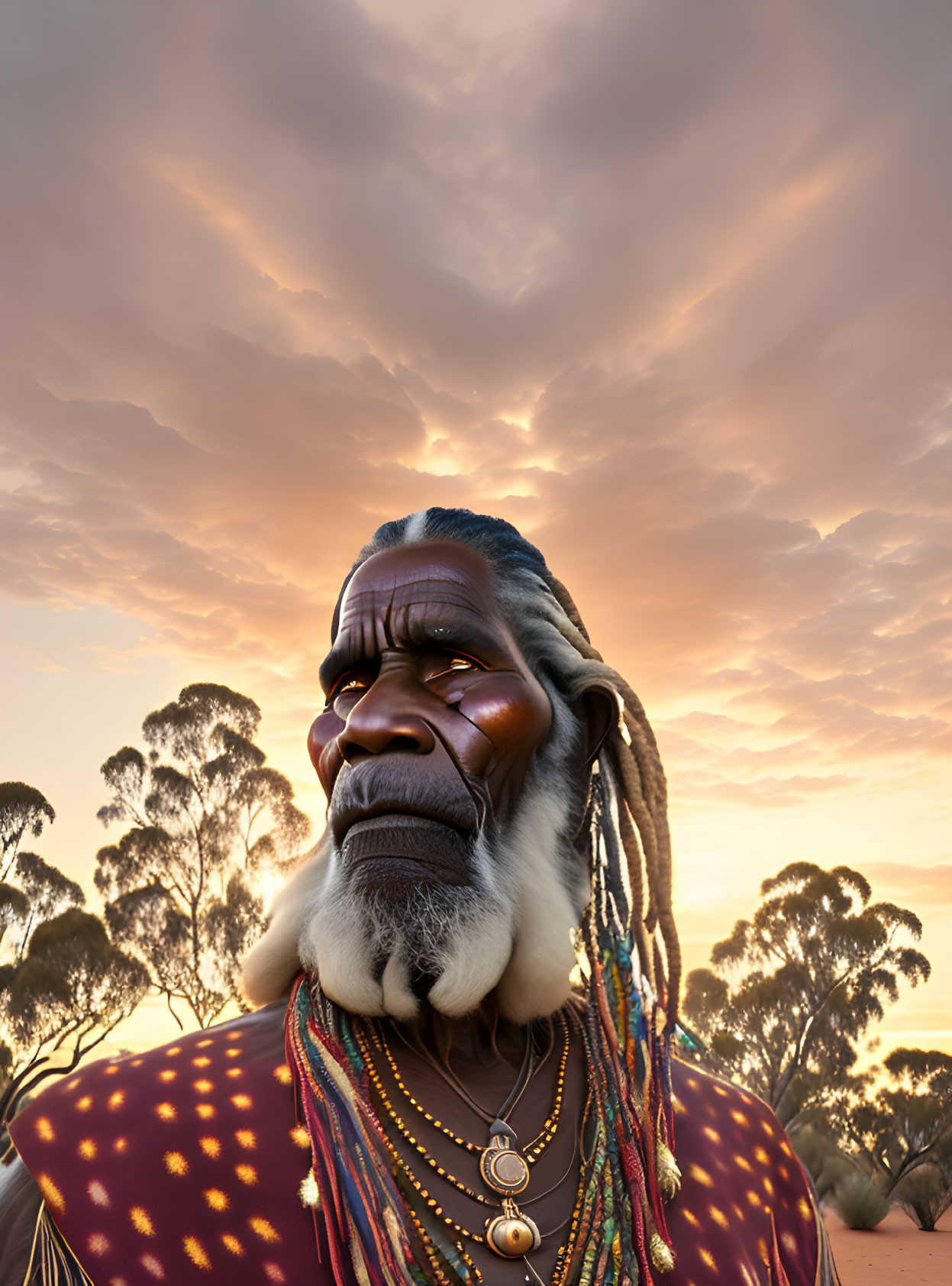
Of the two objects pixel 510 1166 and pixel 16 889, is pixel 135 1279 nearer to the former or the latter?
pixel 510 1166

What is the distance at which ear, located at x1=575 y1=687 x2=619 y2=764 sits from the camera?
9.59 ft

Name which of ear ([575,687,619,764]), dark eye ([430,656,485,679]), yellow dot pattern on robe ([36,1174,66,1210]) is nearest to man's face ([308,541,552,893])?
dark eye ([430,656,485,679])

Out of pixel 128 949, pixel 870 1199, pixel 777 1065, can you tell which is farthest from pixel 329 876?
pixel 777 1065

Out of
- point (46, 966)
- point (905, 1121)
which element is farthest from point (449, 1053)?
point (905, 1121)

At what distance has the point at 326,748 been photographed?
2678 millimetres

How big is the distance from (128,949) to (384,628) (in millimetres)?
24077

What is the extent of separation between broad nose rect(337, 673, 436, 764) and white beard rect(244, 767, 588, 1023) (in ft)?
0.96

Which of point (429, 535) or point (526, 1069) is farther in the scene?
point (429, 535)

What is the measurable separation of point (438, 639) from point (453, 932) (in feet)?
2.50

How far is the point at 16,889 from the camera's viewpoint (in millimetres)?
24406

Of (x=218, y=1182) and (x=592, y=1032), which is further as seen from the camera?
(x=592, y=1032)

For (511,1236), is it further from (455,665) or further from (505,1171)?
(455,665)

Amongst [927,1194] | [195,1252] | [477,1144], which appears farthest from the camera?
[927,1194]

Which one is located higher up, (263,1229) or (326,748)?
(326,748)
